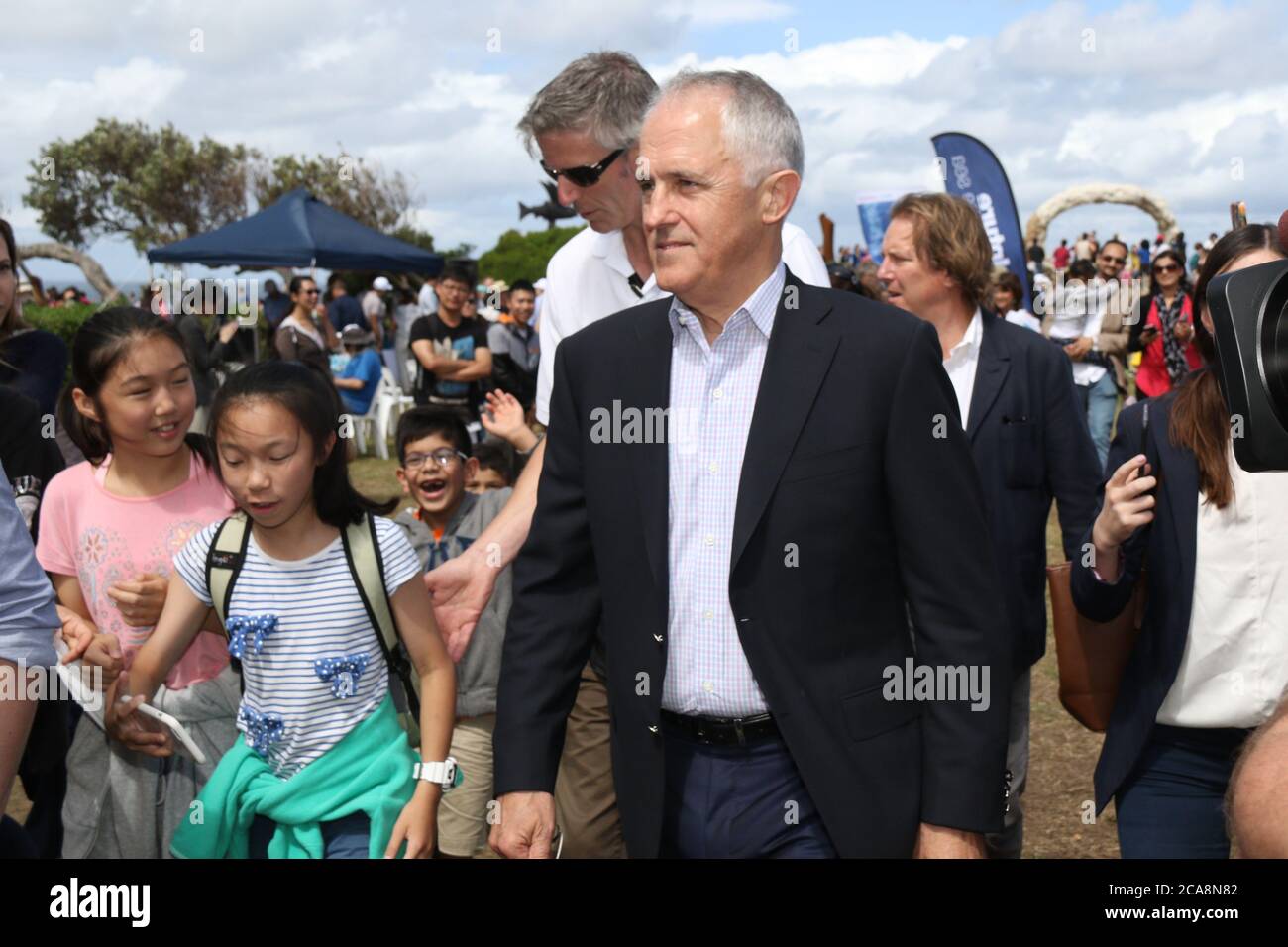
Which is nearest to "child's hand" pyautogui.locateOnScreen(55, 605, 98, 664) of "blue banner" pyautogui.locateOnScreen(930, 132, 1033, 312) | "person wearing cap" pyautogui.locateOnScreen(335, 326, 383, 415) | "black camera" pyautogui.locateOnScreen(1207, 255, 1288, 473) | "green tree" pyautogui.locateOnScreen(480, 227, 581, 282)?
"black camera" pyautogui.locateOnScreen(1207, 255, 1288, 473)

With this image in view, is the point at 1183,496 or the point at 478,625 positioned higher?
the point at 1183,496

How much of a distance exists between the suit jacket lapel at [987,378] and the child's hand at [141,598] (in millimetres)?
2482

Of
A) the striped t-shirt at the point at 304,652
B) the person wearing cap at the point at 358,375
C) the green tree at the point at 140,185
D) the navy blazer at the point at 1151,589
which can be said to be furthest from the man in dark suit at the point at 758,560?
the green tree at the point at 140,185

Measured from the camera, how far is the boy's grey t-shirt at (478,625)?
14.1 feet

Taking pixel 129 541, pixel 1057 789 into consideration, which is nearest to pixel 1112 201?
pixel 1057 789

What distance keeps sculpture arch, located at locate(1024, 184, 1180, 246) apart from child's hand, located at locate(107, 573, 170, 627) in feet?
118

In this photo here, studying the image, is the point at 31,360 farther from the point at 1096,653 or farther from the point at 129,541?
the point at 1096,653

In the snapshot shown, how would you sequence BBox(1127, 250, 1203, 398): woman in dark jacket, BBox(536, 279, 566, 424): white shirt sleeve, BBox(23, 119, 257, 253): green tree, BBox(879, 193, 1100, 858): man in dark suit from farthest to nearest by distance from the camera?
BBox(23, 119, 257, 253): green tree
BBox(1127, 250, 1203, 398): woman in dark jacket
BBox(879, 193, 1100, 858): man in dark suit
BBox(536, 279, 566, 424): white shirt sleeve

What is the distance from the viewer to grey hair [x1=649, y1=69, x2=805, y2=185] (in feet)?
8.38

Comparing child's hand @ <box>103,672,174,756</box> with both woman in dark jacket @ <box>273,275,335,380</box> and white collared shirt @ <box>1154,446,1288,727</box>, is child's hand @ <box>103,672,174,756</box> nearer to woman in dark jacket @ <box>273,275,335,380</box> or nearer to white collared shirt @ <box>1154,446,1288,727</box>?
white collared shirt @ <box>1154,446,1288,727</box>

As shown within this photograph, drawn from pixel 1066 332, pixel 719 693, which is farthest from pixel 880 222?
pixel 719 693

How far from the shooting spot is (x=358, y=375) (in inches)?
638

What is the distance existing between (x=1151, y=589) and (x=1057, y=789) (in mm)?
2974

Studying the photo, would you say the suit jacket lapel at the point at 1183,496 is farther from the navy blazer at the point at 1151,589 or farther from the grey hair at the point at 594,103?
the grey hair at the point at 594,103
